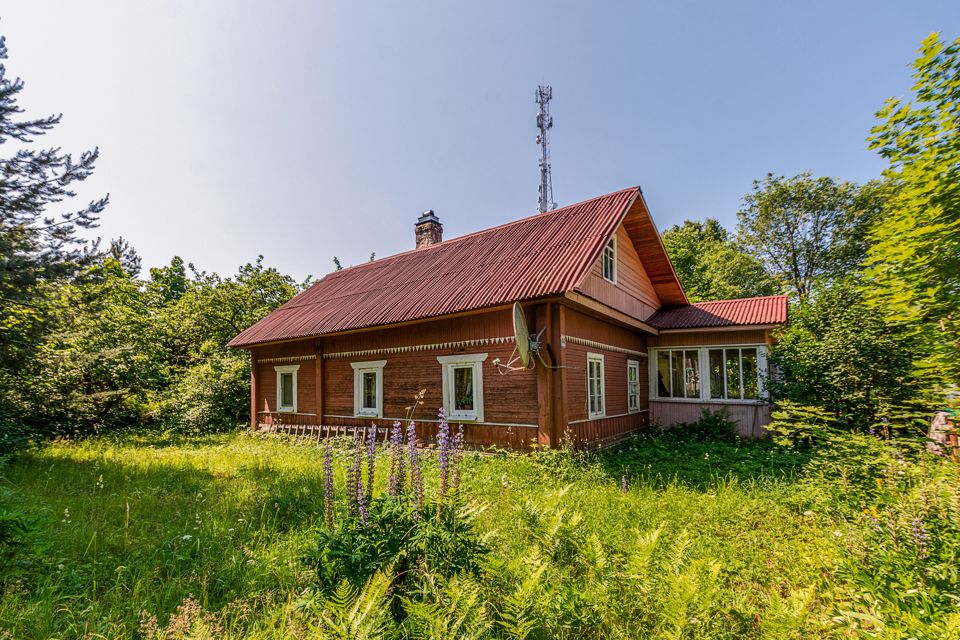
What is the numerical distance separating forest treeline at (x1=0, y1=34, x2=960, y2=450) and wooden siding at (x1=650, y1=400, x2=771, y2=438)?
1173 mm

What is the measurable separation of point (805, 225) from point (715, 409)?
71.7 feet

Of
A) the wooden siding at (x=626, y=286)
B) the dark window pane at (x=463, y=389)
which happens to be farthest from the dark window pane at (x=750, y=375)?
the dark window pane at (x=463, y=389)

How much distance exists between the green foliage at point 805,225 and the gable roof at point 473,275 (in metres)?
18.0

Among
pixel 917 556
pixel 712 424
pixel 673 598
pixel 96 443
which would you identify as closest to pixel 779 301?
pixel 712 424

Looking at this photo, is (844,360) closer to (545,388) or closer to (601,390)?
(601,390)

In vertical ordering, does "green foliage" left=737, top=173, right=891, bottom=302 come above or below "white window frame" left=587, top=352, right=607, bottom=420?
above

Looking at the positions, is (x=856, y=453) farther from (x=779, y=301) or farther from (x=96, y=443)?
(x=96, y=443)

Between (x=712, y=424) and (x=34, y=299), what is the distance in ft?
51.2

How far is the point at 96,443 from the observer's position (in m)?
12.3

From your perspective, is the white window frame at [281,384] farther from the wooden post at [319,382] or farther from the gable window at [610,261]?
the gable window at [610,261]

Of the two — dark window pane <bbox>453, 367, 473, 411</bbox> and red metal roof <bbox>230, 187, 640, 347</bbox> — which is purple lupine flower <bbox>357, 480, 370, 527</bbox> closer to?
red metal roof <bbox>230, 187, 640, 347</bbox>

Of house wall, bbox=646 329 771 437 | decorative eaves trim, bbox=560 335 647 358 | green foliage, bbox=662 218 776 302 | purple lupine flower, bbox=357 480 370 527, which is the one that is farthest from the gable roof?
green foliage, bbox=662 218 776 302

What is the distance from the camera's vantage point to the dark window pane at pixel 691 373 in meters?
13.2

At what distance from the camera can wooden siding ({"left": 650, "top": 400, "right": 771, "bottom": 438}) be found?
11984mm
